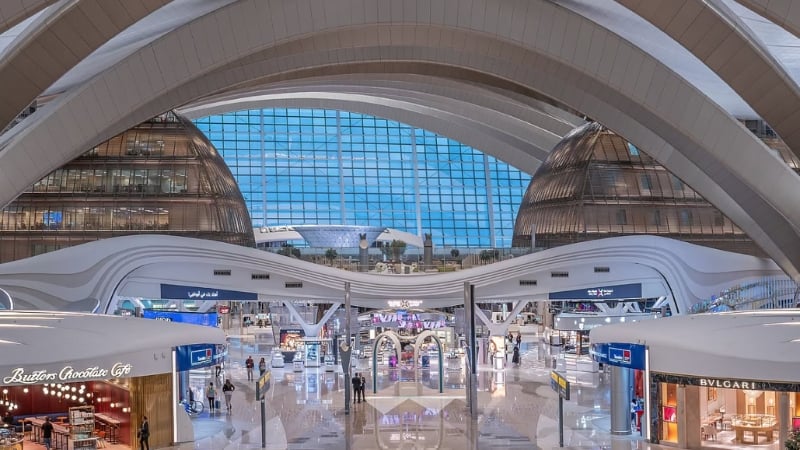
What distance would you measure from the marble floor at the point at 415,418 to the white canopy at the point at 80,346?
2858 millimetres

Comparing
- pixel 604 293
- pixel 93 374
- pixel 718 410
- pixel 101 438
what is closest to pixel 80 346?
pixel 93 374

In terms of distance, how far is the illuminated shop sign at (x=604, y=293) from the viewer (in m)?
47.6

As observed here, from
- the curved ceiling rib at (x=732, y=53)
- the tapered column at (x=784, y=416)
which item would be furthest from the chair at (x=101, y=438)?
the curved ceiling rib at (x=732, y=53)

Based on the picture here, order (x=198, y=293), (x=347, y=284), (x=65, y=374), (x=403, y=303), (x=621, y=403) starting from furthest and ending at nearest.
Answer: (x=403, y=303), (x=198, y=293), (x=347, y=284), (x=621, y=403), (x=65, y=374)

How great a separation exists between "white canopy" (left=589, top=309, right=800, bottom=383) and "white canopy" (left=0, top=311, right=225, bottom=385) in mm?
11673

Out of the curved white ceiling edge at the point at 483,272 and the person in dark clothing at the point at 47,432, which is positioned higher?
the curved white ceiling edge at the point at 483,272

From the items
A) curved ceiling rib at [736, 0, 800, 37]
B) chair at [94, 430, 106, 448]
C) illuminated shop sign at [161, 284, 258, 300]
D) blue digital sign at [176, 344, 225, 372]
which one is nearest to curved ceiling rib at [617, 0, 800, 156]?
curved ceiling rib at [736, 0, 800, 37]

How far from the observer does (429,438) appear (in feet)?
82.0

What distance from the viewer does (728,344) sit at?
71.9 feet

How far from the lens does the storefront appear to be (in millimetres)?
20703

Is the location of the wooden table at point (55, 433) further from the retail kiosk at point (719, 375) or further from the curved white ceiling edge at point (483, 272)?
the curved white ceiling edge at point (483, 272)

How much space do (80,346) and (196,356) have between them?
4562 millimetres

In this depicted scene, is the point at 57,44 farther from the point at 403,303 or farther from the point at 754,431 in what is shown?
the point at 403,303

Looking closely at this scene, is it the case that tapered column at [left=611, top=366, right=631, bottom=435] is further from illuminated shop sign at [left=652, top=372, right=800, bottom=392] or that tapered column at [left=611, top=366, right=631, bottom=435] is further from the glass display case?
the glass display case
